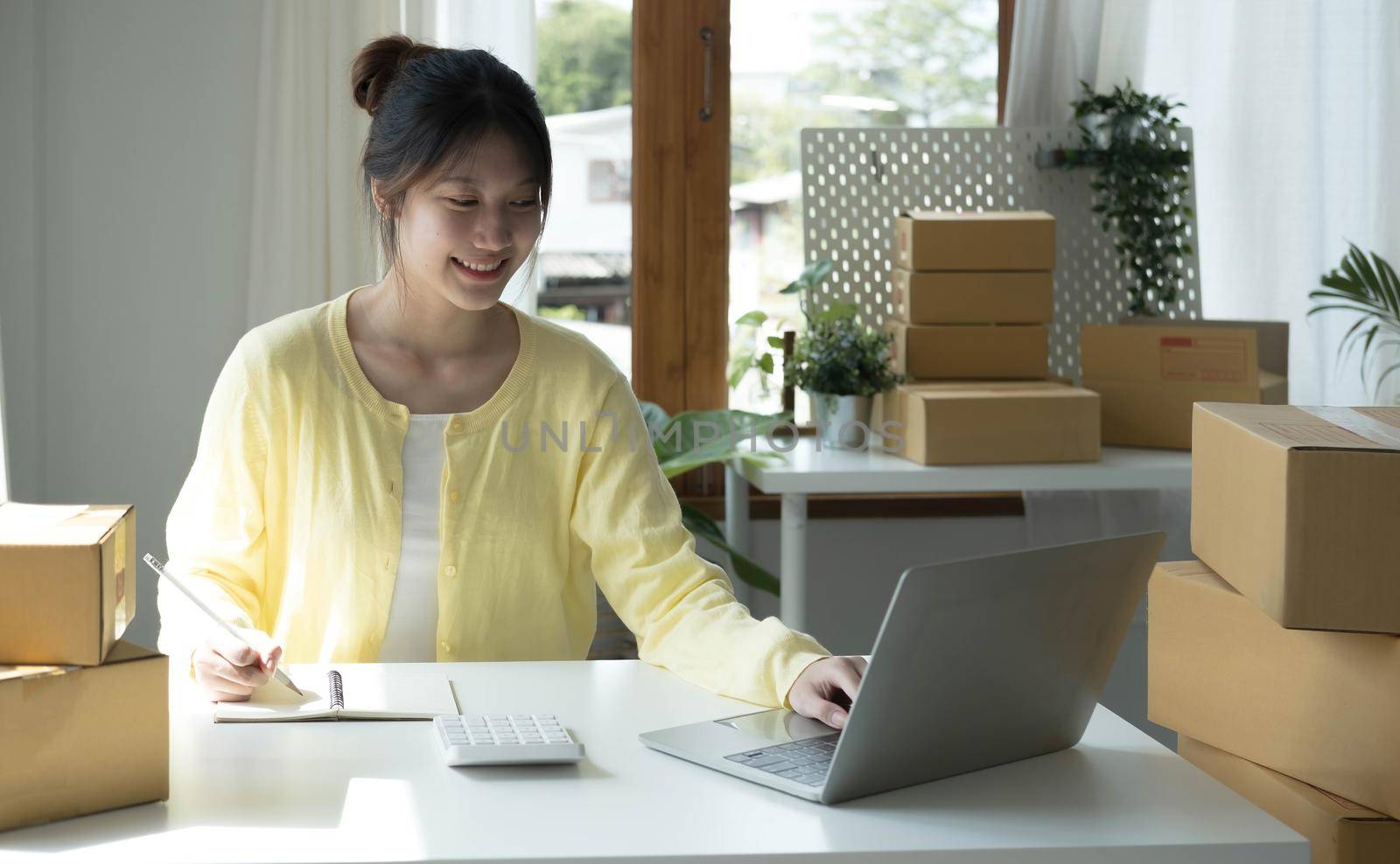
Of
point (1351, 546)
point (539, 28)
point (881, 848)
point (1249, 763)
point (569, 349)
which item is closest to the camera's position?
point (881, 848)

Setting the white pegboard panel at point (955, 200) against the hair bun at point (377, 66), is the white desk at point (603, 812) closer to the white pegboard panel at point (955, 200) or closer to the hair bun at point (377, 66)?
the hair bun at point (377, 66)

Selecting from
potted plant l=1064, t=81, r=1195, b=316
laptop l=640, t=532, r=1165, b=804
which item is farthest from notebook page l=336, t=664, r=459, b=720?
potted plant l=1064, t=81, r=1195, b=316

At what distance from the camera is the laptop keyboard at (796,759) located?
3.36ft

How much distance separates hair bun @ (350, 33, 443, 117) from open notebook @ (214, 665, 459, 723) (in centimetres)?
74

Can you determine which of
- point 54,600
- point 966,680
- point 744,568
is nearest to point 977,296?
point 744,568

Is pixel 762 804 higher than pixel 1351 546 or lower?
lower

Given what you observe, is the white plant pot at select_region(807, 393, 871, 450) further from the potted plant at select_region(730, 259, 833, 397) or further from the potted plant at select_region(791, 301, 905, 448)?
the potted plant at select_region(730, 259, 833, 397)

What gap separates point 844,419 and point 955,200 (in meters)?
0.62

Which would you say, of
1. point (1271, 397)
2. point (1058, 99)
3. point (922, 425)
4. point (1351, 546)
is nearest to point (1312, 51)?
point (1058, 99)

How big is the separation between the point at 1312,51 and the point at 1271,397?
2.71ft

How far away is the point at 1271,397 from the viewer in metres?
2.47

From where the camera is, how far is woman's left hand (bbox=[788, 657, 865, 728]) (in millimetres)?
1175

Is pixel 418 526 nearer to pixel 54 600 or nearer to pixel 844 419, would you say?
pixel 54 600

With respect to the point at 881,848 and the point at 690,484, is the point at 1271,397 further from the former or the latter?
the point at 881,848
